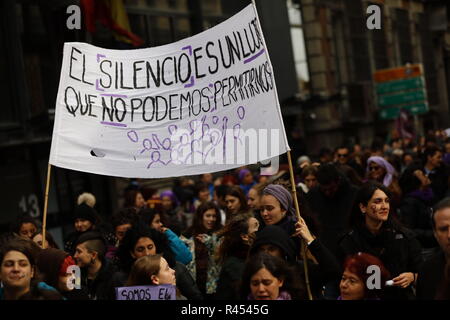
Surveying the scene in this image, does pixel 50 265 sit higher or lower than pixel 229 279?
higher

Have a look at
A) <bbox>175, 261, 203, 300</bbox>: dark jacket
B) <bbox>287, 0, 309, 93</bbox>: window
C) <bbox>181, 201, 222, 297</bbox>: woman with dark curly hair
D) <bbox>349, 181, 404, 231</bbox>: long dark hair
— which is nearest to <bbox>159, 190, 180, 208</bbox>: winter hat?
<bbox>181, 201, 222, 297</bbox>: woman with dark curly hair

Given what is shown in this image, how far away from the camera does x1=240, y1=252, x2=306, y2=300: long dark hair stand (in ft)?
18.2

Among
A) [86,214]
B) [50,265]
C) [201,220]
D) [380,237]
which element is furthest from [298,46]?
[50,265]

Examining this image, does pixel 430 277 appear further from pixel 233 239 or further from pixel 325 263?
pixel 233 239

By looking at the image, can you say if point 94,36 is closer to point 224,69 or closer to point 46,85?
point 46,85

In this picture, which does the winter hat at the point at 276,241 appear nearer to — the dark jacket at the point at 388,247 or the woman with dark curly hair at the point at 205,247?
the dark jacket at the point at 388,247

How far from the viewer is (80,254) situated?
7.46 metres

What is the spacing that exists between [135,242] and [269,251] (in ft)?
3.84

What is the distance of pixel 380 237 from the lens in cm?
680

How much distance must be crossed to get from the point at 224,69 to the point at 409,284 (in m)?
2.24

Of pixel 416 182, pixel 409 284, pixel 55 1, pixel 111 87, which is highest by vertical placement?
pixel 55 1

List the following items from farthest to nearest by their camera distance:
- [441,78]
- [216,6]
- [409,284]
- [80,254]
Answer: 1. [441,78]
2. [216,6]
3. [80,254]
4. [409,284]

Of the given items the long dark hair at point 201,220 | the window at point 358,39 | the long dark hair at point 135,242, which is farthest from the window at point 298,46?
the long dark hair at point 135,242
